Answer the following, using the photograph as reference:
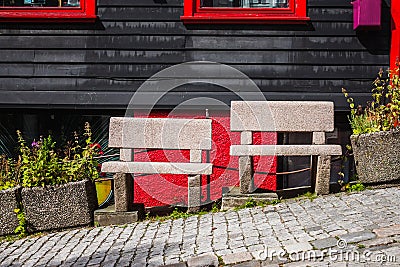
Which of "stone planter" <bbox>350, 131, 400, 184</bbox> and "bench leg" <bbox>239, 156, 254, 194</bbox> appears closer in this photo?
"bench leg" <bbox>239, 156, 254, 194</bbox>

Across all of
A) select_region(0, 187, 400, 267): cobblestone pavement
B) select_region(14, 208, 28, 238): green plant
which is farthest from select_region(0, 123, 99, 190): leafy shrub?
select_region(0, 187, 400, 267): cobblestone pavement

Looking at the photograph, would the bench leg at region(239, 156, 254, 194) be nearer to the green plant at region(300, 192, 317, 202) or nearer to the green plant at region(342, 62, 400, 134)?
the green plant at region(300, 192, 317, 202)

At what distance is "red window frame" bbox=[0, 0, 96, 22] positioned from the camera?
864 centimetres

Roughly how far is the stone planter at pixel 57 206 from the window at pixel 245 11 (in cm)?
277

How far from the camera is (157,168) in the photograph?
7.15 meters

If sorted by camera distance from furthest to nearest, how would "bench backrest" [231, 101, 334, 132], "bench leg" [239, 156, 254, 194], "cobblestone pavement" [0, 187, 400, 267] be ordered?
"bench backrest" [231, 101, 334, 132], "bench leg" [239, 156, 254, 194], "cobblestone pavement" [0, 187, 400, 267]

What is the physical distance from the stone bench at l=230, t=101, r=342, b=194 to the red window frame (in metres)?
2.57

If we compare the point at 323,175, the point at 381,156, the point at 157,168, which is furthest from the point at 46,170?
the point at 381,156

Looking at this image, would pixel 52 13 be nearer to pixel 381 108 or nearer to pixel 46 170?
pixel 46 170

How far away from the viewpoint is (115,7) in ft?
28.5

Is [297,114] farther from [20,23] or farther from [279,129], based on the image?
[20,23]

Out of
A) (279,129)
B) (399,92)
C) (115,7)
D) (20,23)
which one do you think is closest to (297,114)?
(279,129)

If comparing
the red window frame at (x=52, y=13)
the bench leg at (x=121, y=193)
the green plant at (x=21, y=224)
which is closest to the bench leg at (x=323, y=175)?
the bench leg at (x=121, y=193)

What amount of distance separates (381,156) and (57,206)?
11.6 ft
